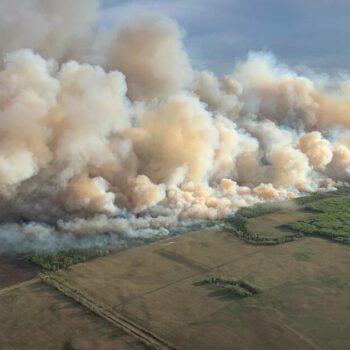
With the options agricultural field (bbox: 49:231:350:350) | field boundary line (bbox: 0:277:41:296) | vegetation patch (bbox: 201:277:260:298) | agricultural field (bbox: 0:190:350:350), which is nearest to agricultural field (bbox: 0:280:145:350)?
agricultural field (bbox: 0:190:350:350)

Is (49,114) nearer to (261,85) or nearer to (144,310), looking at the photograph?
(144,310)

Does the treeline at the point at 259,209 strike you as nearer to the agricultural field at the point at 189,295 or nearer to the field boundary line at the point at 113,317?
the agricultural field at the point at 189,295

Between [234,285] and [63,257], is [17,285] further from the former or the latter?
[234,285]

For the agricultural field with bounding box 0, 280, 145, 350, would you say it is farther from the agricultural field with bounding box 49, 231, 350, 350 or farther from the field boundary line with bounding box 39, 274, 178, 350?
the agricultural field with bounding box 49, 231, 350, 350

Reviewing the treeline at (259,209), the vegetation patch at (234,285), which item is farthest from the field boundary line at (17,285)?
the treeline at (259,209)

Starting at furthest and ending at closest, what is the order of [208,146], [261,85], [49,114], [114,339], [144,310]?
[261,85]
[208,146]
[49,114]
[144,310]
[114,339]

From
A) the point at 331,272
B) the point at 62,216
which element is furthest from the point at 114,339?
the point at 62,216
